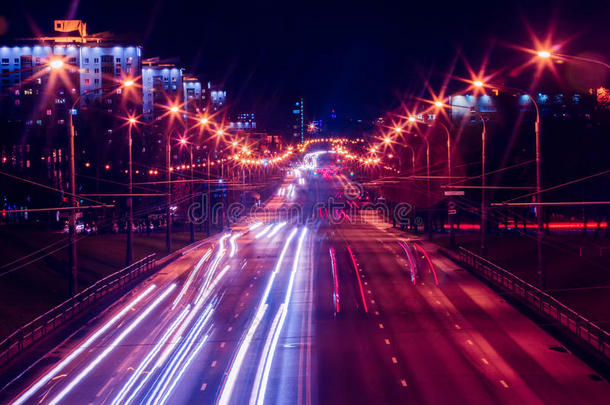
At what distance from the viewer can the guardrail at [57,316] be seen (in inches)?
804

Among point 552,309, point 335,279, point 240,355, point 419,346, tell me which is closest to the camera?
point 240,355

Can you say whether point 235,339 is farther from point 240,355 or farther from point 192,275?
point 192,275

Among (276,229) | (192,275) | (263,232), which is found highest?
(276,229)

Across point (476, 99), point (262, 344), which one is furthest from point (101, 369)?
point (476, 99)

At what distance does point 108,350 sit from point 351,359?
770 cm

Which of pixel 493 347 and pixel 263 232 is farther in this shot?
pixel 263 232

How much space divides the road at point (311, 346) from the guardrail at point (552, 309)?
72 cm

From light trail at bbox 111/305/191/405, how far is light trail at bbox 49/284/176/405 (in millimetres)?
1342

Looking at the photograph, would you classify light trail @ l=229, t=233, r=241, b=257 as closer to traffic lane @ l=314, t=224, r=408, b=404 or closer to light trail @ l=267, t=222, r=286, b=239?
light trail @ l=267, t=222, r=286, b=239

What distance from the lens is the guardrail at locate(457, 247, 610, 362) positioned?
19109mm

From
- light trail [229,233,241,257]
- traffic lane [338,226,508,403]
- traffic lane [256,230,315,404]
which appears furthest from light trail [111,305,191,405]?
light trail [229,233,241,257]

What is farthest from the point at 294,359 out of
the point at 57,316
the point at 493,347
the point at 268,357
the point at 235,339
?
the point at 57,316

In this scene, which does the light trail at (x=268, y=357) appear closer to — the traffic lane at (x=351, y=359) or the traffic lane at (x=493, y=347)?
the traffic lane at (x=351, y=359)

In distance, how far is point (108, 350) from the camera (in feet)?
69.7
